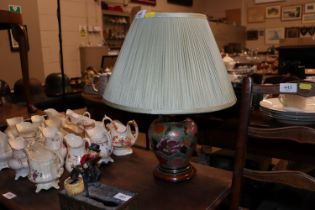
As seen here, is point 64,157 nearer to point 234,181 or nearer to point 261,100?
point 234,181

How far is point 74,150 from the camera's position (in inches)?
42.0

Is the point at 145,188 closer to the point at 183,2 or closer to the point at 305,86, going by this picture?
the point at 305,86

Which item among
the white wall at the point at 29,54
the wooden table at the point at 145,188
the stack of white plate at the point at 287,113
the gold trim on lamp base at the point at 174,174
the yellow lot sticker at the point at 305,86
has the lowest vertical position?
the wooden table at the point at 145,188

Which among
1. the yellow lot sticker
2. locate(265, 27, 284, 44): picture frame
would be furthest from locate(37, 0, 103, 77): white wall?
locate(265, 27, 284, 44): picture frame

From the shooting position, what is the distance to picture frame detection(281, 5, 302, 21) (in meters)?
6.35

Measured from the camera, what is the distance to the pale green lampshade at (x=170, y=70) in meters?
0.80

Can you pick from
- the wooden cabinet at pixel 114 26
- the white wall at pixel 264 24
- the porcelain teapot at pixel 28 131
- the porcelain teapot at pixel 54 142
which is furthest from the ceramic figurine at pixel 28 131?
the white wall at pixel 264 24

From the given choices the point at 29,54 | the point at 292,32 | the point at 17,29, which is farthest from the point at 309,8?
the point at 17,29

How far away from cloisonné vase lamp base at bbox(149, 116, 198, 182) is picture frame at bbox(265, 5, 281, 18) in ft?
21.3

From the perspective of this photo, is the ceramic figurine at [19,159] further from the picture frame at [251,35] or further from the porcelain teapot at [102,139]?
the picture frame at [251,35]

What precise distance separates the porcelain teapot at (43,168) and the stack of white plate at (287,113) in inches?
32.5

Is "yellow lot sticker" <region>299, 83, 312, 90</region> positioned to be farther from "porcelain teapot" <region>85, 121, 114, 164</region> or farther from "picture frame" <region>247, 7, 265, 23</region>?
"picture frame" <region>247, 7, 265, 23</region>

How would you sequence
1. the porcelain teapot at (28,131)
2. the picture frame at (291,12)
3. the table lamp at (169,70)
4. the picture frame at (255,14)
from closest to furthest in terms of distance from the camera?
the table lamp at (169,70) < the porcelain teapot at (28,131) < the picture frame at (291,12) < the picture frame at (255,14)

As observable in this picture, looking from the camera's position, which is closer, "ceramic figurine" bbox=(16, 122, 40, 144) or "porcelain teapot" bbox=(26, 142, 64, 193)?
"porcelain teapot" bbox=(26, 142, 64, 193)
